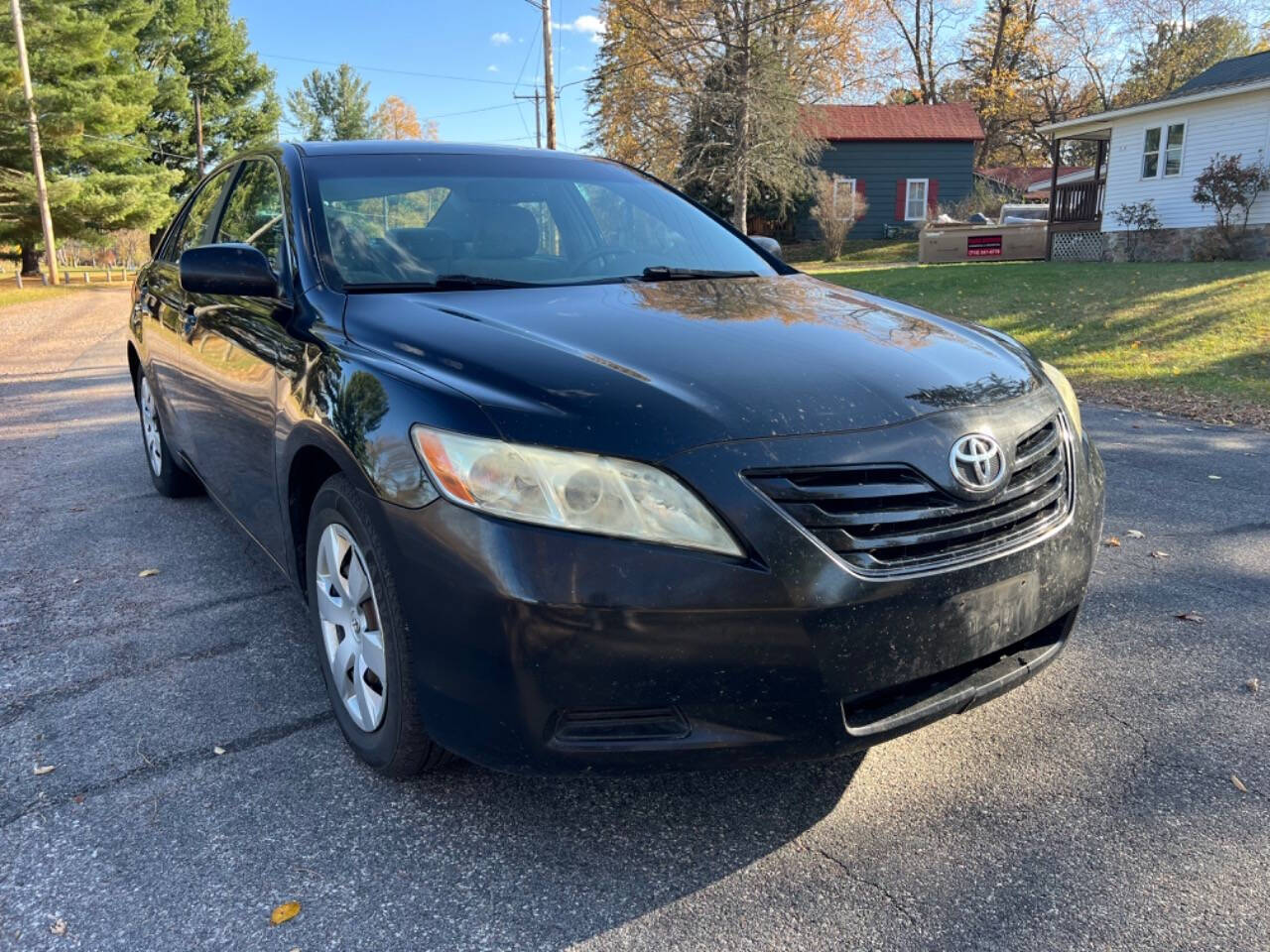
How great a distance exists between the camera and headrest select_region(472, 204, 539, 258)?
3.12 meters

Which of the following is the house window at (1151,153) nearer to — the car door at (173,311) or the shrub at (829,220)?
the shrub at (829,220)

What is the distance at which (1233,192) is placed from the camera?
18.9 m

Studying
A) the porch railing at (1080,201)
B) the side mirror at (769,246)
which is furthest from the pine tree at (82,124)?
the side mirror at (769,246)

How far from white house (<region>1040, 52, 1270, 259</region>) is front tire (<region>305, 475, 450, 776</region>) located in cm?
2145

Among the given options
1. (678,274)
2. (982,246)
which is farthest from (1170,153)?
(678,274)

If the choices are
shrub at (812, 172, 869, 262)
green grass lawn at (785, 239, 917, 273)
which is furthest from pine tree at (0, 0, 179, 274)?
shrub at (812, 172, 869, 262)

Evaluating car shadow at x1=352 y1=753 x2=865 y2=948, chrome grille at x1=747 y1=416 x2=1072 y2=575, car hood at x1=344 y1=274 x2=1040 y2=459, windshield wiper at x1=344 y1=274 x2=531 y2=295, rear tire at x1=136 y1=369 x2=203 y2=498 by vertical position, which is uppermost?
windshield wiper at x1=344 y1=274 x2=531 y2=295

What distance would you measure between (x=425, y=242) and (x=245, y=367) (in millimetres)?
687

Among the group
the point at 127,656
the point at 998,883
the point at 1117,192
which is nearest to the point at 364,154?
the point at 127,656

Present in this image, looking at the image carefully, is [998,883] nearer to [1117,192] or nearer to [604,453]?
[604,453]

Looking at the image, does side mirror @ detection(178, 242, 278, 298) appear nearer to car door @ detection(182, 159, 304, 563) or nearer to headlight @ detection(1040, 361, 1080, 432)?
car door @ detection(182, 159, 304, 563)

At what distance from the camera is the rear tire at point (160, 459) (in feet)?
15.5

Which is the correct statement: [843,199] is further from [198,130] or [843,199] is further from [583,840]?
[583,840]

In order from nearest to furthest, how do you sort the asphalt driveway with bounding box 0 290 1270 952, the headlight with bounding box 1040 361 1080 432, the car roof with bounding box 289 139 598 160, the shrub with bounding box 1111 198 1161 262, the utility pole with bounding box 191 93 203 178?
the asphalt driveway with bounding box 0 290 1270 952, the headlight with bounding box 1040 361 1080 432, the car roof with bounding box 289 139 598 160, the shrub with bounding box 1111 198 1161 262, the utility pole with bounding box 191 93 203 178
